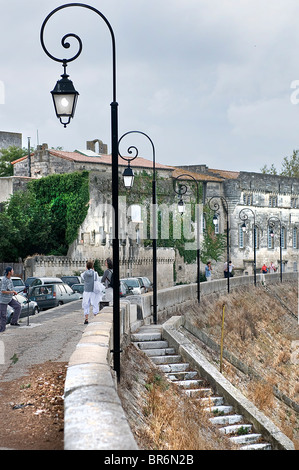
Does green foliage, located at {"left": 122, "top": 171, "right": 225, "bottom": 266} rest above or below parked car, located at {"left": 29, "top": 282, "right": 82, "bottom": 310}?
above

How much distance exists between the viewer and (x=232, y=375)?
68.5ft

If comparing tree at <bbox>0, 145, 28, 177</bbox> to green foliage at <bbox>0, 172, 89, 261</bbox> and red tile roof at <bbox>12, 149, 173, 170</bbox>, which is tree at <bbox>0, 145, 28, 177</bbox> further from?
green foliage at <bbox>0, 172, 89, 261</bbox>

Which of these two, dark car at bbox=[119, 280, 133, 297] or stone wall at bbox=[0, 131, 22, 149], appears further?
stone wall at bbox=[0, 131, 22, 149]

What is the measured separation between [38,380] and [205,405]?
4.63 meters

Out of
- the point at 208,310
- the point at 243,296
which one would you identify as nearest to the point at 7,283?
the point at 208,310

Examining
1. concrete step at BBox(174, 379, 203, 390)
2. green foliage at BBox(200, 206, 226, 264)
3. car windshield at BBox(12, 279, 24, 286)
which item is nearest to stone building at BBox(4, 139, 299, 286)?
green foliage at BBox(200, 206, 226, 264)

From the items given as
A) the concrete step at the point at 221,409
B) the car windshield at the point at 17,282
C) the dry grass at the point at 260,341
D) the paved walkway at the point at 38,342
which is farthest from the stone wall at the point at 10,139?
the concrete step at the point at 221,409

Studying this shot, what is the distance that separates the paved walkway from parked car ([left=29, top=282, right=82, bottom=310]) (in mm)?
6426

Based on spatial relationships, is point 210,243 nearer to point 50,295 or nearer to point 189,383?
point 50,295

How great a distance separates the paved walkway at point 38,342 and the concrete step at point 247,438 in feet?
11.9

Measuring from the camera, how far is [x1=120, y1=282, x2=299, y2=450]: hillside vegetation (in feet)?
37.1

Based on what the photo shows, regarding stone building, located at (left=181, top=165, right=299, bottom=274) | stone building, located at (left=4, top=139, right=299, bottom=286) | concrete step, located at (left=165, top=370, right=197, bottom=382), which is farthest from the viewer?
stone building, located at (left=181, top=165, right=299, bottom=274)

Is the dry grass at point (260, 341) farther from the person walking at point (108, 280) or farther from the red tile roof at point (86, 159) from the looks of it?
the red tile roof at point (86, 159)

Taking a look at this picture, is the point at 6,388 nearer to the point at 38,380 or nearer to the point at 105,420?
the point at 38,380
